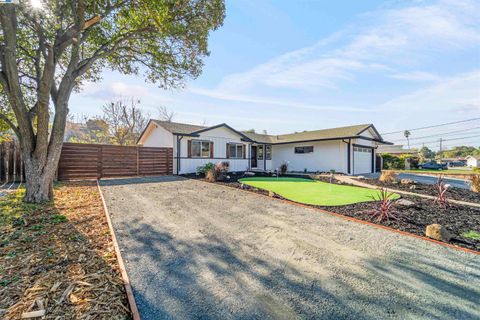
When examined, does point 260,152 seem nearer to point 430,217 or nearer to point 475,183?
point 475,183

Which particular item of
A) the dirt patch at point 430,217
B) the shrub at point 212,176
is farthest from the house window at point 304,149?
the dirt patch at point 430,217

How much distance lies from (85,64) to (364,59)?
455 inches

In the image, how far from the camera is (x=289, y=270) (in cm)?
291

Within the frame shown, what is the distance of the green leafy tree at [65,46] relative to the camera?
567 cm

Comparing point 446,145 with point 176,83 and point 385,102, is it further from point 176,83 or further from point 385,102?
point 176,83

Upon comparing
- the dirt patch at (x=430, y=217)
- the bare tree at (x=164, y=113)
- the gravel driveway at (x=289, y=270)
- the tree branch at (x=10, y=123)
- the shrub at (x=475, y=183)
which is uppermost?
the bare tree at (x=164, y=113)

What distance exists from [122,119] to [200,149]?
1406 cm

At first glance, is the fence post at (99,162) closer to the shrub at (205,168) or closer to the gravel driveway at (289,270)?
the shrub at (205,168)

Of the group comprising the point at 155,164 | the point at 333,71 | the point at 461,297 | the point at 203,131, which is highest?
the point at 333,71

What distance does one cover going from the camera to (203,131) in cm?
1543

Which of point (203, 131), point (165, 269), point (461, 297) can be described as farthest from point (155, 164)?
point (461, 297)

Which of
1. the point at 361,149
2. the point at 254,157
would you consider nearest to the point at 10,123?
the point at 254,157

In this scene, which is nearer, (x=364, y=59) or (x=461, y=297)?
(x=461, y=297)

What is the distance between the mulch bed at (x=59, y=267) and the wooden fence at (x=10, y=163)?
21.6 feet
